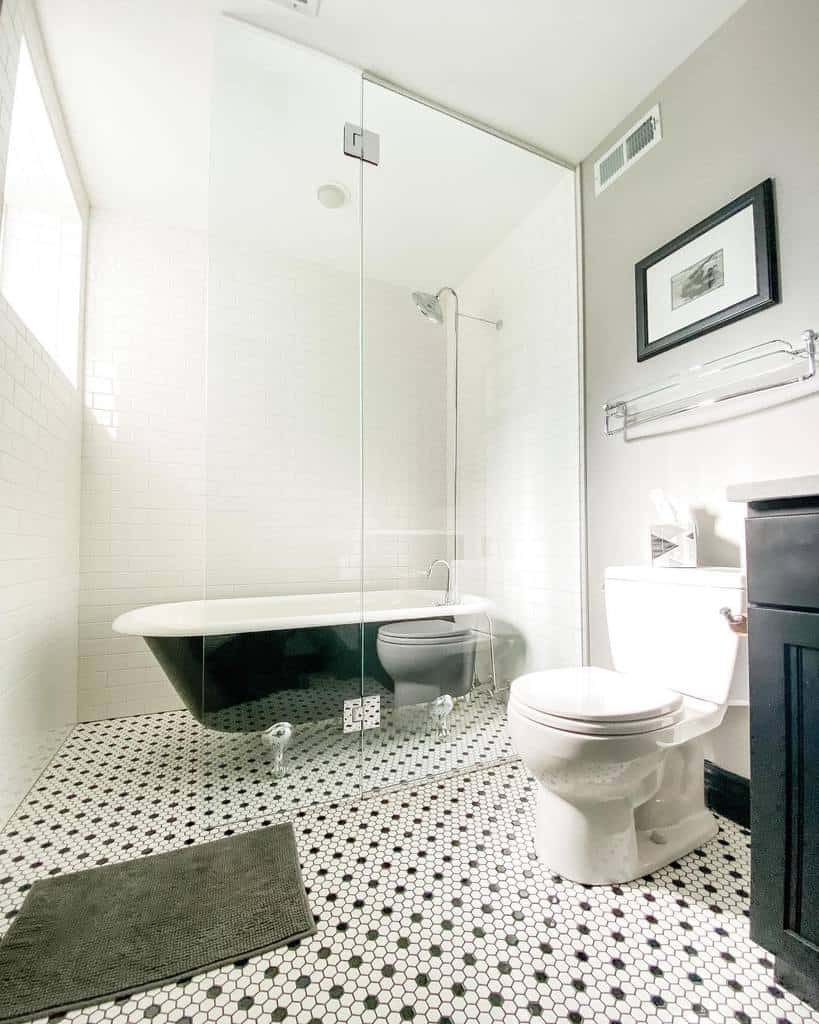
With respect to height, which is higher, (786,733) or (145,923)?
(786,733)

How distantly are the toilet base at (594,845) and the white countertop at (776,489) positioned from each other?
2.82ft

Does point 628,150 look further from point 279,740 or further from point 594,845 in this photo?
point 279,740

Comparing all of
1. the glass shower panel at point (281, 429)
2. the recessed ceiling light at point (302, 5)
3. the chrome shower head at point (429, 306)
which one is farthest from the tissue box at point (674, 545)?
the recessed ceiling light at point (302, 5)

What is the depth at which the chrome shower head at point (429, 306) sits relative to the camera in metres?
1.99

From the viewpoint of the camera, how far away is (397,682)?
183 cm

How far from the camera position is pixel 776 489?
899 millimetres

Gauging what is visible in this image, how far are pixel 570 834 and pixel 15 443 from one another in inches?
83.6

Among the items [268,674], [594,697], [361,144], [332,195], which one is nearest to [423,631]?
[268,674]

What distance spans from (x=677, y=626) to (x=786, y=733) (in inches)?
23.1

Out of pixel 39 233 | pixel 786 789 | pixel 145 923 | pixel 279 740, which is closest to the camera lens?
pixel 786 789

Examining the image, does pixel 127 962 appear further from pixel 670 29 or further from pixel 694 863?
pixel 670 29

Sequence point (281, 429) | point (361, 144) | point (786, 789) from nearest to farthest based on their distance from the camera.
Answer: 1. point (786, 789)
2. point (361, 144)
3. point (281, 429)

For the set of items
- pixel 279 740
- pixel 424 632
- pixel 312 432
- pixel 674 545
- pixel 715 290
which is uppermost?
pixel 715 290

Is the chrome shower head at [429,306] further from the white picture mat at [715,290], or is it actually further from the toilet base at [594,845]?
the toilet base at [594,845]
